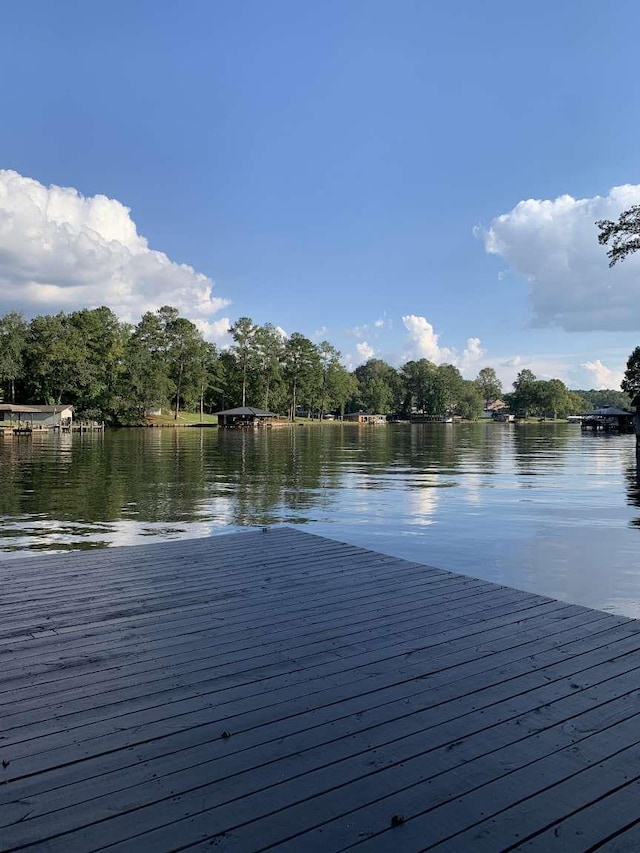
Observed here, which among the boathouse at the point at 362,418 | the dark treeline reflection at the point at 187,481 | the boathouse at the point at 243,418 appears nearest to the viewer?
the dark treeline reflection at the point at 187,481

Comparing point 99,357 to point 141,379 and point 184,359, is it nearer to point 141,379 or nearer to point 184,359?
point 141,379

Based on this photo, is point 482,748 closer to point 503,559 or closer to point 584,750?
point 584,750

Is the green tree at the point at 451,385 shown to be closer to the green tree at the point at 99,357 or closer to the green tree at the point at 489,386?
the green tree at the point at 489,386

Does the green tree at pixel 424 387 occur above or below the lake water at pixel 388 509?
above

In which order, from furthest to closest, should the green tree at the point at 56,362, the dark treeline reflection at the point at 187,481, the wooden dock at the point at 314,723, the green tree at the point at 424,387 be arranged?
1. the green tree at the point at 424,387
2. the green tree at the point at 56,362
3. the dark treeline reflection at the point at 187,481
4. the wooden dock at the point at 314,723

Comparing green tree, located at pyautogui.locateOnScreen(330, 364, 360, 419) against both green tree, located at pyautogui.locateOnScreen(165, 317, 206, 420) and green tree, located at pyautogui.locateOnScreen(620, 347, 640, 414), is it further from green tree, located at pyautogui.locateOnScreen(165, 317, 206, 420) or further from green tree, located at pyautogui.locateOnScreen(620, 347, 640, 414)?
green tree, located at pyautogui.locateOnScreen(620, 347, 640, 414)

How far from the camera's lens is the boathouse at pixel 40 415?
59697 millimetres

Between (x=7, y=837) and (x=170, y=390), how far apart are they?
8092cm

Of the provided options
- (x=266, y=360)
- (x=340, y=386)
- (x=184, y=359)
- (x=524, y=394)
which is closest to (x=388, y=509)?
(x=184, y=359)

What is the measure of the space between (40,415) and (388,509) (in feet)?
182

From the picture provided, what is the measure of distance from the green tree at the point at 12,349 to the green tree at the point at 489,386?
416ft

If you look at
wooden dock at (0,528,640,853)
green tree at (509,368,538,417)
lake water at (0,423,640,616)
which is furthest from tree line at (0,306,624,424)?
wooden dock at (0,528,640,853)

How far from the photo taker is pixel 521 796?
8.34 feet

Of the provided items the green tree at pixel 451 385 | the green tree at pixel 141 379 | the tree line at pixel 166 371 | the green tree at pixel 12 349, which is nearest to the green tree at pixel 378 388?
the tree line at pixel 166 371
